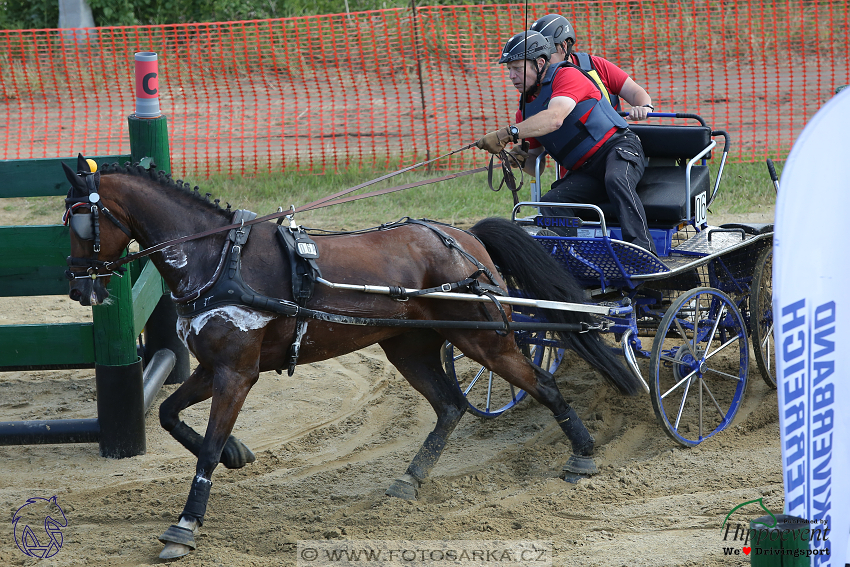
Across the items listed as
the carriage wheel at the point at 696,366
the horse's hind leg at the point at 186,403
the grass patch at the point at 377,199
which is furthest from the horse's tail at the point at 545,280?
the grass patch at the point at 377,199

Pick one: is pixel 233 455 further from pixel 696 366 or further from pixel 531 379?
pixel 696 366

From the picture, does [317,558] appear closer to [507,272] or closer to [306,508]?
[306,508]

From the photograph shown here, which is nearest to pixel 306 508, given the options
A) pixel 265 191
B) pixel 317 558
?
pixel 317 558

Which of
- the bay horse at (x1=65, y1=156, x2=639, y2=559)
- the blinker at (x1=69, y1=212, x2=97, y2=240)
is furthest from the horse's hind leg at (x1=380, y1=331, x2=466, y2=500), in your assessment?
the blinker at (x1=69, y1=212, x2=97, y2=240)

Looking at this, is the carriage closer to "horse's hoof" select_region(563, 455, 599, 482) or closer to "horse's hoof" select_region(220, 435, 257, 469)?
"horse's hoof" select_region(563, 455, 599, 482)

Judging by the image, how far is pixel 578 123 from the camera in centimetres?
499

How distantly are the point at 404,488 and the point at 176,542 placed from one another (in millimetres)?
1161

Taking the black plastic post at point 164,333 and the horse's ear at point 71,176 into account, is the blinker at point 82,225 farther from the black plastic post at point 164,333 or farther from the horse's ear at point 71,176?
the black plastic post at point 164,333

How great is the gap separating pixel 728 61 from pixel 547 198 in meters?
8.82

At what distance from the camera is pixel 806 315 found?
205 centimetres

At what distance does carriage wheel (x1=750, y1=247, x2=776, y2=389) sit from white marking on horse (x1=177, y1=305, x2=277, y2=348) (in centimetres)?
291

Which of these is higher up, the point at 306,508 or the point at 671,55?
the point at 671,55

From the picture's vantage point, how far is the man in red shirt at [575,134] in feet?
15.3

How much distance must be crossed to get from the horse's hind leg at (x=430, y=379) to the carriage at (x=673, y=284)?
442mm
